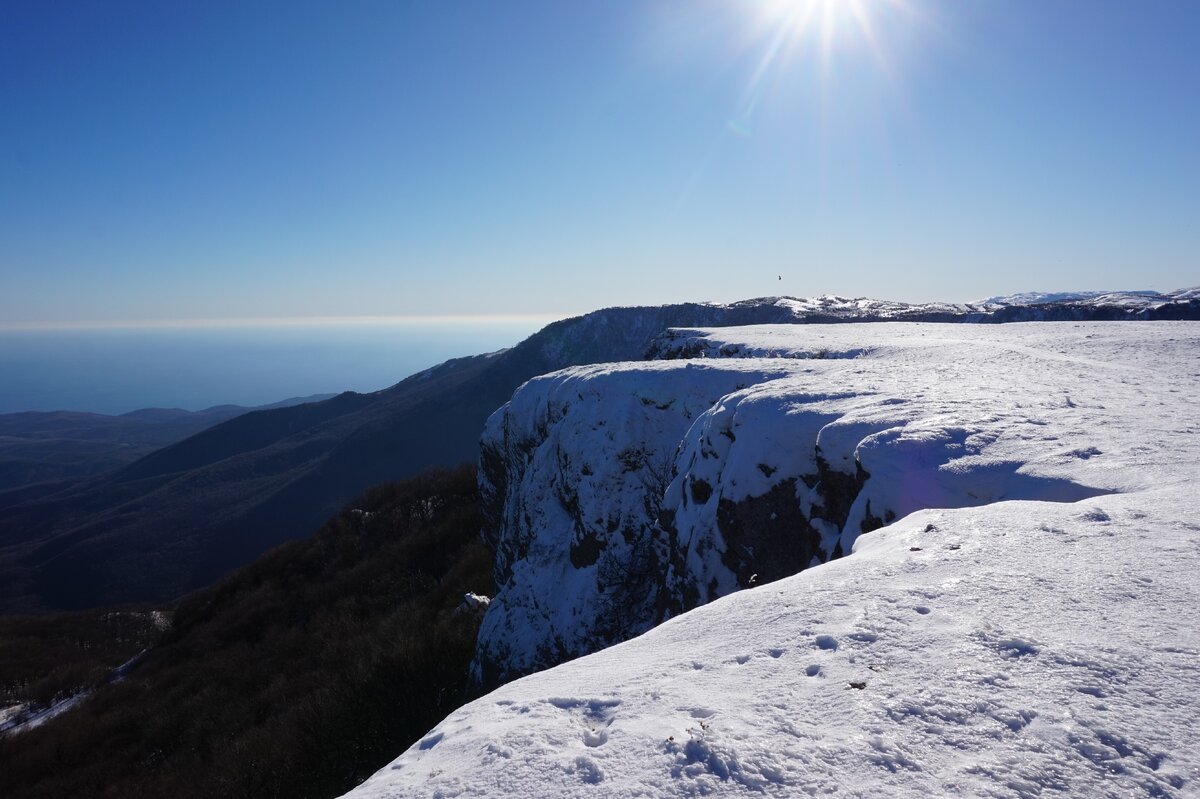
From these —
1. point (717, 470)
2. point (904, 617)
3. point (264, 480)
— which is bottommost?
point (264, 480)

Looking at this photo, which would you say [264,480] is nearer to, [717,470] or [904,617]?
[717,470]

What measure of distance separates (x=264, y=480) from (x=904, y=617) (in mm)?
107939

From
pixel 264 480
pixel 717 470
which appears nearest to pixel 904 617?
pixel 717 470

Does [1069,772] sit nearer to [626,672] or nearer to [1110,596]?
[1110,596]

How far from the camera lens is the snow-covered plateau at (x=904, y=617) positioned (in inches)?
119

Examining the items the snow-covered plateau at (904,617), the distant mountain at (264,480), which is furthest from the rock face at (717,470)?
the distant mountain at (264,480)

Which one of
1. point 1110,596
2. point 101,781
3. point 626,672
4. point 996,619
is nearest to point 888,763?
point 996,619

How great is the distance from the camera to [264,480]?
9456 centimetres

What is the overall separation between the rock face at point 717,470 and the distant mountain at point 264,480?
30256 mm

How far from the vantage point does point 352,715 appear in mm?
15195

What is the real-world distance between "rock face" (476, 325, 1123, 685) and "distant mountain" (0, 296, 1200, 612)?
30256 millimetres

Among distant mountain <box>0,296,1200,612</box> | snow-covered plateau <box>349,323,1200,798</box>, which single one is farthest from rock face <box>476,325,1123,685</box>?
distant mountain <box>0,296,1200,612</box>

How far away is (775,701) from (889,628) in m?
1.15

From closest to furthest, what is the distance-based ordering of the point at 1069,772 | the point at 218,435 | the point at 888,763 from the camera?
A: the point at 1069,772, the point at 888,763, the point at 218,435
